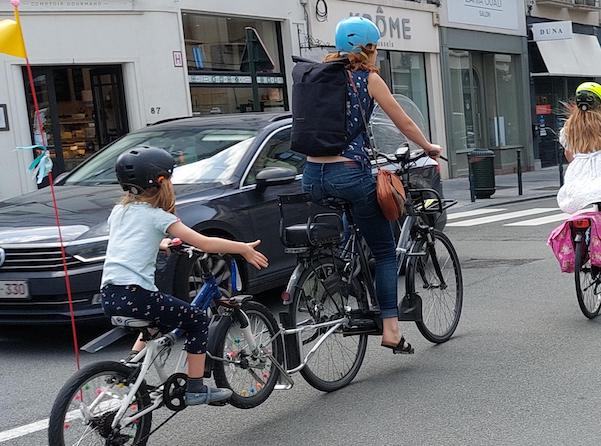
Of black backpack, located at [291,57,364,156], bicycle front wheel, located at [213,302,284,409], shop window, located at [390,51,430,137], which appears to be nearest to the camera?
bicycle front wheel, located at [213,302,284,409]

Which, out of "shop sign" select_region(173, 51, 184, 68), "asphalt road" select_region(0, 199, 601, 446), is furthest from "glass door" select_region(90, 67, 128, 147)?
"asphalt road" select_region(0, 199, 601, 446)

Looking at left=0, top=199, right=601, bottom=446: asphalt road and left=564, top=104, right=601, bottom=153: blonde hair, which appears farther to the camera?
left=564, top=104, right=601, bottom=153: blonde hair

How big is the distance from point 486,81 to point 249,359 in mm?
24296

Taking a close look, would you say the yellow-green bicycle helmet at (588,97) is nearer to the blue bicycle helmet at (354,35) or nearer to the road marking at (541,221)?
the blue bicycle helmet at (354,35)

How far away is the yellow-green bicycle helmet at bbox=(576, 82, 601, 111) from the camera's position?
6262 mm

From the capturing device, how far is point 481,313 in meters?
6.77

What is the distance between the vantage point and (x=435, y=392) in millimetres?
4848

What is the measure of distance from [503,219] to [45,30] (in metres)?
8.43

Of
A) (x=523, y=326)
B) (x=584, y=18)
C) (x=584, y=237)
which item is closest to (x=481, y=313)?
(x=523, y=326)

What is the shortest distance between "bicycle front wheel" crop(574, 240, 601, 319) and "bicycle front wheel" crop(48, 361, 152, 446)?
3530mm

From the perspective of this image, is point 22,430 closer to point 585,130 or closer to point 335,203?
point 335,203

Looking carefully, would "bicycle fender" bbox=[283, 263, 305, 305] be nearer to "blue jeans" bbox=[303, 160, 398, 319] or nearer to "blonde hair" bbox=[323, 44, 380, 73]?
"blue jeans" bbox=[303, 160, 398, 319]

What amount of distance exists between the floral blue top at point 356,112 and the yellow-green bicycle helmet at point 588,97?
2.11 metres

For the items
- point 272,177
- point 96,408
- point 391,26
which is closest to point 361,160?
point 272,177
